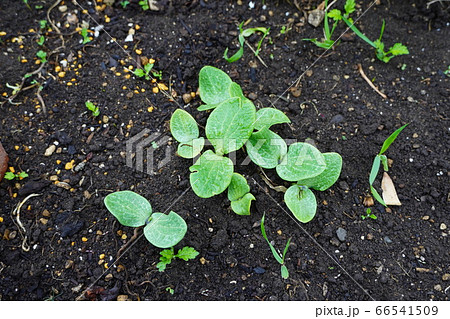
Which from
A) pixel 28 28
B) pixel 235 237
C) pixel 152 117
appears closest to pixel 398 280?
pixel 235 237

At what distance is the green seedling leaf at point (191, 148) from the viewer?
151 cm

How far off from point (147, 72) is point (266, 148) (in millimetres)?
632

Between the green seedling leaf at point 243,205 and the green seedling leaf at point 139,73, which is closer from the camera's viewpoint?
the green seedling leaf at point 243,205

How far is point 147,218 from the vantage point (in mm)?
1434

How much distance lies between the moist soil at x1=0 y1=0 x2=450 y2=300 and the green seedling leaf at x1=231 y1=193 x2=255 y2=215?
49 mm

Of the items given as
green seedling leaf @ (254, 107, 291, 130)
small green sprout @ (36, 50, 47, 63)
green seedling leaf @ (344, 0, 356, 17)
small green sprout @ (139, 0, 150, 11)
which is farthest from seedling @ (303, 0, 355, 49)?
small green sprout @ (36, 50, 47, 63)

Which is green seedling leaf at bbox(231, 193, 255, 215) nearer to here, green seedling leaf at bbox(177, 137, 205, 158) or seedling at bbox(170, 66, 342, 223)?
seedling at bbox(170, 66, 342, 223)

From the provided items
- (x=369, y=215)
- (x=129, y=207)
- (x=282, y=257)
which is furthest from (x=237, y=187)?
(x=369, y=215)

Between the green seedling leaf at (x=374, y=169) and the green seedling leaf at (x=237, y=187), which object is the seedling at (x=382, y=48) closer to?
the green seedling leaf at (x=374, y=169)

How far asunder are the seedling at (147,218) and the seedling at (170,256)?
41mm

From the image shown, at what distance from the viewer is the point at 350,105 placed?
1705mm

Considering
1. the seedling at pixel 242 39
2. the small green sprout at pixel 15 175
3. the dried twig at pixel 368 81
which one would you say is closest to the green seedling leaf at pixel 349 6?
the dried twig at pixel 368 81

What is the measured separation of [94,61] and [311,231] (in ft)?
3.91

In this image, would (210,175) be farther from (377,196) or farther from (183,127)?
(377,196)
